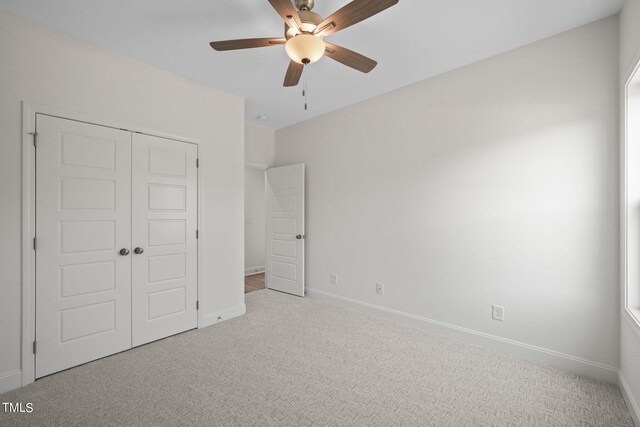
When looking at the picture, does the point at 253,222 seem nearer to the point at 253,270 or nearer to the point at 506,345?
the point at 253,270

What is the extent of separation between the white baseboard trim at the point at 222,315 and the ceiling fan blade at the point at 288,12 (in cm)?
298

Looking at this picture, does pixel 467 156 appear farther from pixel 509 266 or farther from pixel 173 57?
pixel 173 57

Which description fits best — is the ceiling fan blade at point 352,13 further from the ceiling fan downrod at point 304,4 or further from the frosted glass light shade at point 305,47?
the ceiling fan downrod at point 304,4

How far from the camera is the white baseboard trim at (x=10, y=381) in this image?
6.68 feet

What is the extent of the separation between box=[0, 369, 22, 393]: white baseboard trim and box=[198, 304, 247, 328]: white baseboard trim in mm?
1404

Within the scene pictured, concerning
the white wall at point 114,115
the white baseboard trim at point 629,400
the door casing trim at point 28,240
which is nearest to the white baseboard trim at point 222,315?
the white wall at point 114,115

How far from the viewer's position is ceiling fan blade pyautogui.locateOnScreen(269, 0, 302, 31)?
154 cm

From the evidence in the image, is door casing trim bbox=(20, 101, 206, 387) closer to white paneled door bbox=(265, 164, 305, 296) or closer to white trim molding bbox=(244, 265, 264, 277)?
white paneled door bbox=(265, 164, 305, 296)

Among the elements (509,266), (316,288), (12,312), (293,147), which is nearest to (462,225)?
(509,266)

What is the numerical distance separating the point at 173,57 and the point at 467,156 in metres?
2.99

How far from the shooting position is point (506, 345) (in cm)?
263

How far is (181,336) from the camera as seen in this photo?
2.98m

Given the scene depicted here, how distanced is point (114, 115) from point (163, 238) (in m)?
1.22

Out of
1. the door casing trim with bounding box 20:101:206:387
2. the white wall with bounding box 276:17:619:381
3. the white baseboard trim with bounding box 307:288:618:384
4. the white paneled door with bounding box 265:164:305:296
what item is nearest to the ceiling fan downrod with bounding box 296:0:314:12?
the white wall with bounding box 276:17:619:381
